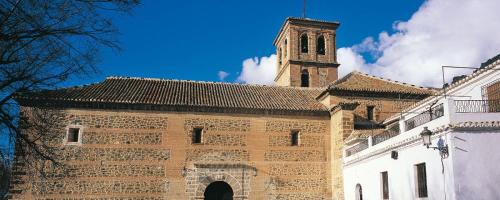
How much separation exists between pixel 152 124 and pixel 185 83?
4.02m

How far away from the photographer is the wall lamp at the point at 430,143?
37.6 feet

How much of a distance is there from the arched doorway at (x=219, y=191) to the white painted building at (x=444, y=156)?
5103 mm

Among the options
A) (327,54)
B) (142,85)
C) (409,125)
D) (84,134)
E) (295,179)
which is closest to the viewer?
(409,125)

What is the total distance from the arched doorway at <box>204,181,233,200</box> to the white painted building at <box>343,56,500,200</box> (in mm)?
5103

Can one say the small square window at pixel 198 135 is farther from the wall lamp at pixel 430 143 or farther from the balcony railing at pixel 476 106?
the balcony railing at pixel 476 106

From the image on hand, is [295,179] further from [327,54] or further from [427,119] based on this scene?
[327,54]

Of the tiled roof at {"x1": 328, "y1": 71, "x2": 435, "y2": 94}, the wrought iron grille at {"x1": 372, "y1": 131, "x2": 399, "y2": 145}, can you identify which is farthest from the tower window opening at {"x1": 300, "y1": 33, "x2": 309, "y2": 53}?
the wrought iron grille at {"x1": 372, "y1": 131, "x2": 399, "y2": 145}

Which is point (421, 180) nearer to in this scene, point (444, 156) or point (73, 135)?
point (444, 156)

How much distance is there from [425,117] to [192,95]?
10.3 meters

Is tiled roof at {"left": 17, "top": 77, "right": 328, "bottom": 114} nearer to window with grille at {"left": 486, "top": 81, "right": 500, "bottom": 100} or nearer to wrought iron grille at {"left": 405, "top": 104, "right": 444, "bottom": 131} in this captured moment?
wrought iron grille at {"left": 405, "top": 104, "right": 444, "bottom": 131}

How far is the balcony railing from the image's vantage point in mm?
12930

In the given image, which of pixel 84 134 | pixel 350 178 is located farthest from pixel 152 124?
pixel 350 178

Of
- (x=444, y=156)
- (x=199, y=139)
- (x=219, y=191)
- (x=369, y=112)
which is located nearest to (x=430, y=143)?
(x=444, y=156)

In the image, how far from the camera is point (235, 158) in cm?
1864
